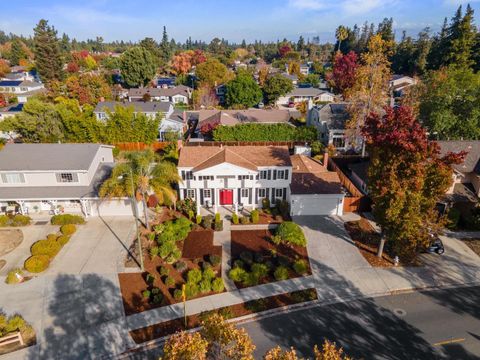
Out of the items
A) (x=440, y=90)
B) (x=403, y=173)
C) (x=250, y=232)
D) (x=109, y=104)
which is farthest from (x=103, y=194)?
(x=440, y=90)

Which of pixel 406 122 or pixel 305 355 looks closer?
pixel 305 355

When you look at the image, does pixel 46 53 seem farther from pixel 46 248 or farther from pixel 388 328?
pixel 388 328

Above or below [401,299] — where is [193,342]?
above

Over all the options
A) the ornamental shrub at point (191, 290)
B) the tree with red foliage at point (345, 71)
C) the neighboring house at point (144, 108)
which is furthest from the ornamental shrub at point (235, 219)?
the tree with red foliage at point (345, 71)

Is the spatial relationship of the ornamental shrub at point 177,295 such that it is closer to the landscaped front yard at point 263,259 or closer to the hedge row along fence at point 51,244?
the landscaped front yard at point 263,259

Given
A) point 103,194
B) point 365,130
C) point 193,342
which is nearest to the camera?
point 193,342

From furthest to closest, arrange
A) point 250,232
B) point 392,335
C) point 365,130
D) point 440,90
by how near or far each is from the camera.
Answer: point 440,90 → point 250,232 → point 365,130 → point 392,335

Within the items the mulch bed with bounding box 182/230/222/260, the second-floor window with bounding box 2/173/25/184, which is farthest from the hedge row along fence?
→ the mulch bed with bounding box 182/230/222/260

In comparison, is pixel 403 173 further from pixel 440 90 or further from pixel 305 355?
pixel 440 90
